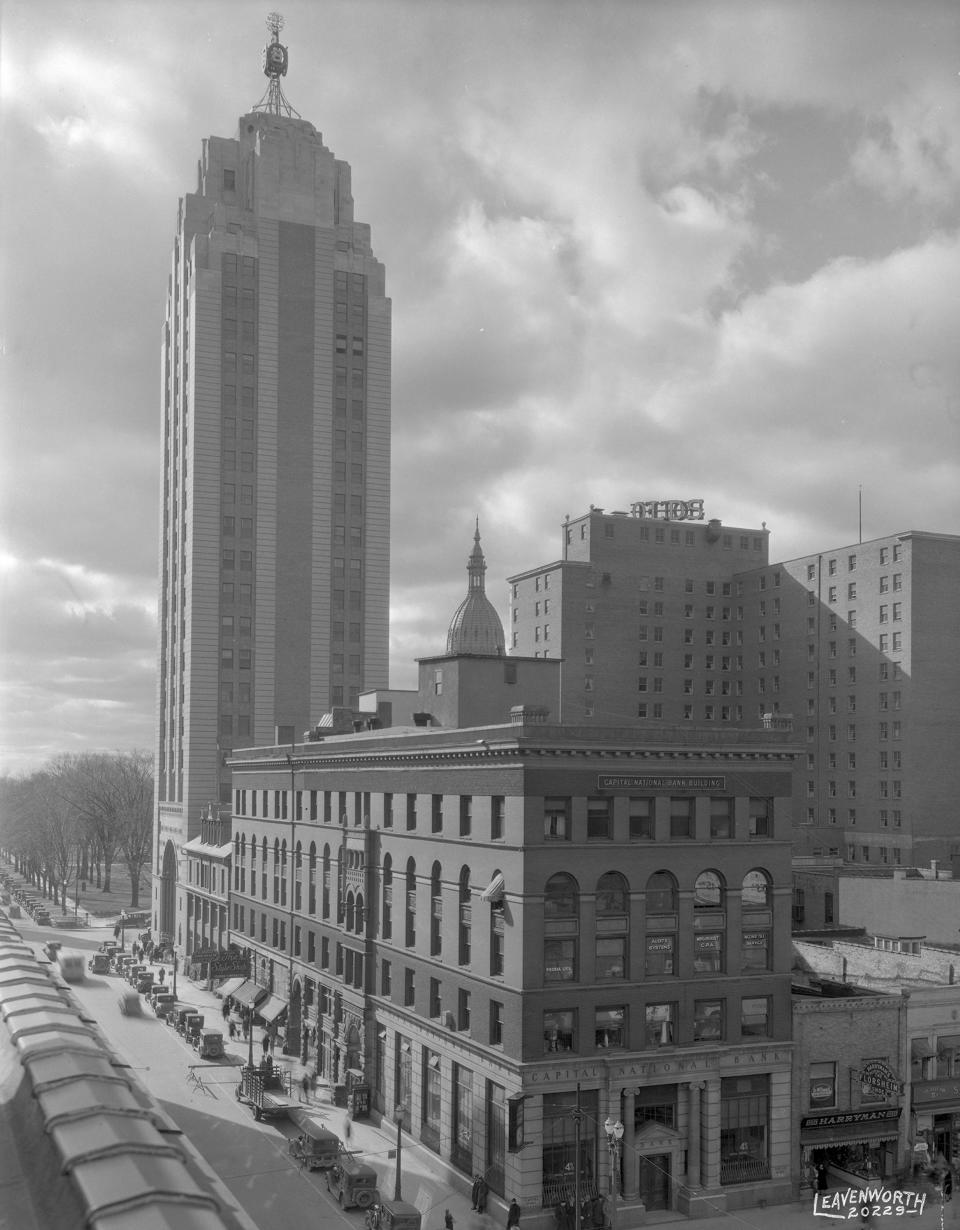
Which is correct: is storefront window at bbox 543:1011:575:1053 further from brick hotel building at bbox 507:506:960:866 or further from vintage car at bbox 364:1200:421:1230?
brick hotel building at bbox 507:506:960:866

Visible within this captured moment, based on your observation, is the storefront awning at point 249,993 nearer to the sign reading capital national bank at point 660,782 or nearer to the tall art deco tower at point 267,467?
the tall art deco tower at point 267,467

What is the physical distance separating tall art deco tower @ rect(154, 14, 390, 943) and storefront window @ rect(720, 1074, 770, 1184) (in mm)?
67101

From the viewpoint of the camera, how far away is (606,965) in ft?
141

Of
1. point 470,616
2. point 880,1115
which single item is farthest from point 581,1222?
point 470,616

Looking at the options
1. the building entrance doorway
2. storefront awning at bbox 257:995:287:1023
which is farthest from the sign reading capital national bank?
storefront awning at bbox 257:995:287:1023

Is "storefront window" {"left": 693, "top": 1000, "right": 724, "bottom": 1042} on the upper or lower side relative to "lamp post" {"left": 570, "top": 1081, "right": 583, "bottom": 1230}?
upper

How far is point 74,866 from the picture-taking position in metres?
182

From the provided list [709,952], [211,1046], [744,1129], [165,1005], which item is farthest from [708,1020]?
[165,1005]

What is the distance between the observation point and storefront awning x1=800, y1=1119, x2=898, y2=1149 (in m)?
44.3

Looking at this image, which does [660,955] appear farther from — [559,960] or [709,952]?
[559,960]

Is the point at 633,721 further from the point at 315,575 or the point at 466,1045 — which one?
the point at 466,1045

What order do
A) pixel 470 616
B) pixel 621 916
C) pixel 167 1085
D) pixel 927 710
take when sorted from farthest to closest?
pixel 927 710
pixel 470 616
pixel 167 1085
pixel 621 916

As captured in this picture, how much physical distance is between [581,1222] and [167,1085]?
24.7 metres

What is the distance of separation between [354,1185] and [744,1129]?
1429cm
